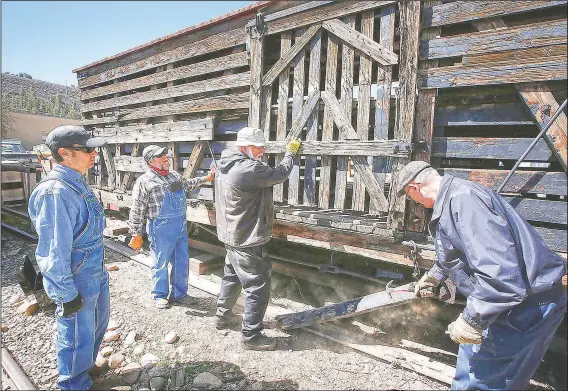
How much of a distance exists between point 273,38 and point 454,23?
99.7 inches

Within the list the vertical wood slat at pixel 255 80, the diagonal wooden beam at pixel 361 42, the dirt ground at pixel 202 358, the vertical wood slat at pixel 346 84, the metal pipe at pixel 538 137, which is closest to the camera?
the metal pipe at pixel 538 137

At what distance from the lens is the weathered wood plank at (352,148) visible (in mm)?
3436

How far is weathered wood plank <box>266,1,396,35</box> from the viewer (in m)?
3.68

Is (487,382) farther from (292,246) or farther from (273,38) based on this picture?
(273,38)

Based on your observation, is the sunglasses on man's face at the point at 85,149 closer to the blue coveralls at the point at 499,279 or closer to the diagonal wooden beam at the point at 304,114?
the diagonal wooden beam at the point at 304,114

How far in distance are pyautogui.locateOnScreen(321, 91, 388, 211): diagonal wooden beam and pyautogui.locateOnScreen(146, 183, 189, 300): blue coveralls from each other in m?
2.49

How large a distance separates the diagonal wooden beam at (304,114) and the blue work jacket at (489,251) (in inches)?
92.7

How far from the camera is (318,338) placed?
379 centimetres

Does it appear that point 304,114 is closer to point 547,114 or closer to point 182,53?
point 547,114

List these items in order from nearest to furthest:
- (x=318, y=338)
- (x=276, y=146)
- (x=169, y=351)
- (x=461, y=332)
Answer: (x=461, y=332) < (x=169, y=351) < (x=318, y=338) < (x=276, y=146)

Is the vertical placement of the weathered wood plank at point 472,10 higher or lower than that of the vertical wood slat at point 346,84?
higher

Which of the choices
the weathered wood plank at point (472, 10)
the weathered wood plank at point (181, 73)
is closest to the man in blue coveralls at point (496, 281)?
the weathered wood plank at point (472, 10)

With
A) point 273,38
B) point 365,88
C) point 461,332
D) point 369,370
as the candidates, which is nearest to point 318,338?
point 369,370

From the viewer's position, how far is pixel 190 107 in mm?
5707
